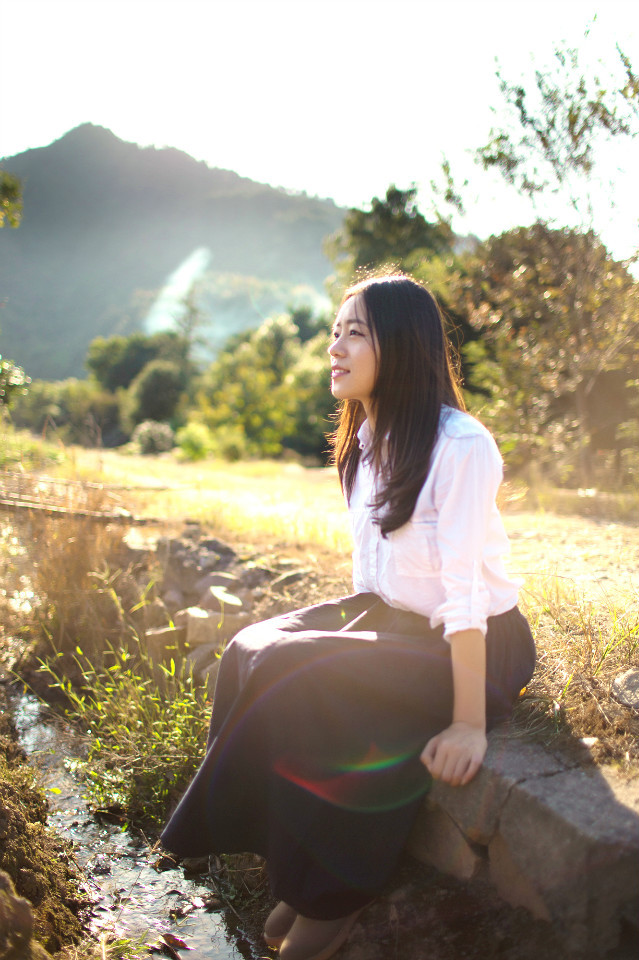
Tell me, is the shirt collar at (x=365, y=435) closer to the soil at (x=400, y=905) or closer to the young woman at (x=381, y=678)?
the young woman at (x=381, y=678)

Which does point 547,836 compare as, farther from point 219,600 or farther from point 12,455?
point 12,455

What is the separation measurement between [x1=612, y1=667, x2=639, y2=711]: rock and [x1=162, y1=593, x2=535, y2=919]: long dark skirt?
45cm

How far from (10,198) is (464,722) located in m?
4.35

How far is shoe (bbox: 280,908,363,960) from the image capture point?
165 cm

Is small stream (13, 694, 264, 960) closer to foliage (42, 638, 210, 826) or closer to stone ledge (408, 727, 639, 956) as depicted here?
foliage (42, 638, 210, 826)

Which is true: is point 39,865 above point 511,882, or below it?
below

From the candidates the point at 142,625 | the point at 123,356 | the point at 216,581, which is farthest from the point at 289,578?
the point at 123,356

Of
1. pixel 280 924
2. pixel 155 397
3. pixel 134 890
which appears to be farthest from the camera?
pixel 155 397

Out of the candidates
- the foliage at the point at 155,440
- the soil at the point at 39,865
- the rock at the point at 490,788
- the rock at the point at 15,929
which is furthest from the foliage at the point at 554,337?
the foliage at the point at 155,440

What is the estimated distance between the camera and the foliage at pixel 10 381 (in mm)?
4859

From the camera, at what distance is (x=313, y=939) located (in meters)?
1.65

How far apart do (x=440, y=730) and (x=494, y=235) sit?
7.61 metres

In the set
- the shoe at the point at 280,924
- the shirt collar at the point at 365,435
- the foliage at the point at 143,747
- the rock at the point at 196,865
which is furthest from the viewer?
the foliage at the point at 143,747

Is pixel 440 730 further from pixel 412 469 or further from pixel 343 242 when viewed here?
pixel 343 242
